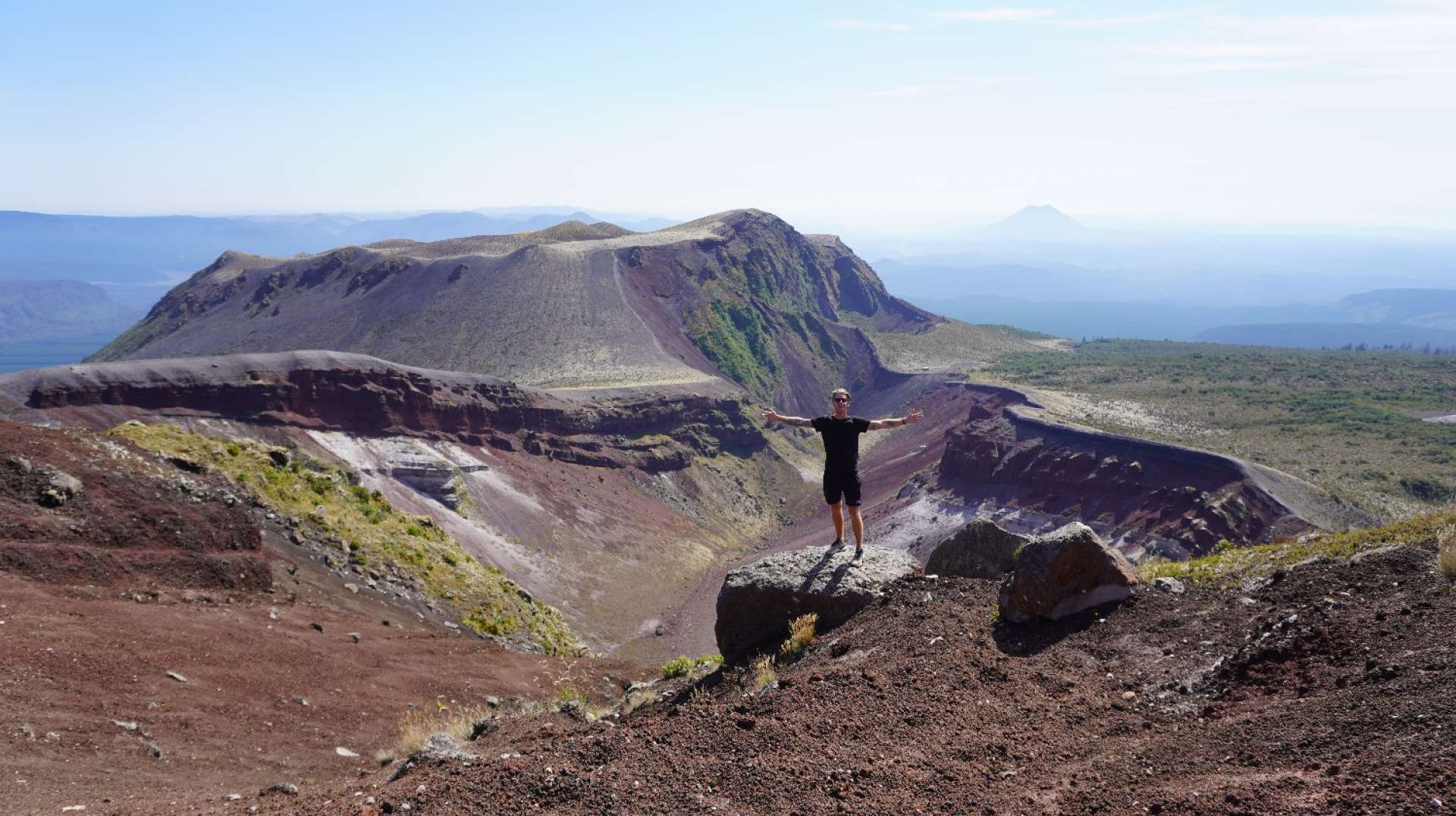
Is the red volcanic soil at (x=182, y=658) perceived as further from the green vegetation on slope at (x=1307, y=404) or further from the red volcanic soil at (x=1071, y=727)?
the green vegetation on slope at (x=1307, y=404)

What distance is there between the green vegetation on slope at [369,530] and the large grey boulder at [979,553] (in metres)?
12.9

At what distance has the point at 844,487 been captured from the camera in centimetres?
1160

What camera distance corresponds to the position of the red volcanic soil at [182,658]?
9328 mm

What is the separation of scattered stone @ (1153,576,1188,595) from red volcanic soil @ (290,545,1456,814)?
269mm

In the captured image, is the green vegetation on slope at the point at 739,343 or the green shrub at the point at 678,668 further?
the green vegetation on slope at the point at 739,343

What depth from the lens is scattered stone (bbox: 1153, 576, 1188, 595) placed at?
31.4 ft

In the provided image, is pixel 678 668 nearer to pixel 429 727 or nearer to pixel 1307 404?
pixel 429 727

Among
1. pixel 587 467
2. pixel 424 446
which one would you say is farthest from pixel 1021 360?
pixel 424 446

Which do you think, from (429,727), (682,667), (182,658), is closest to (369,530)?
(182,658)

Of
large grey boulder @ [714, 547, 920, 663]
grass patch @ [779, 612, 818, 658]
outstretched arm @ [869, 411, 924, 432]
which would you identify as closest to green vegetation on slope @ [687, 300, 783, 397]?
outstretched arm @ [869, 411, 924, 432]

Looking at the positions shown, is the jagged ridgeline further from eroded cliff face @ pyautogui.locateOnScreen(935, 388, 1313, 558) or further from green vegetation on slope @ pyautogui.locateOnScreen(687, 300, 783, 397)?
eroded cliff face @ pyautogui.locateOnScreen(935, 388, 1313, 558)

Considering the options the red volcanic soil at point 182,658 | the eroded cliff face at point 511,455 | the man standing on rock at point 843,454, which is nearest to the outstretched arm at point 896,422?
the man standing on rock at point 843,454

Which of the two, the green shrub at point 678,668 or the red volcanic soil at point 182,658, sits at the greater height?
the red volcanic soil at point 182,658

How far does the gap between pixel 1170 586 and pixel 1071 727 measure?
324 centimetres
